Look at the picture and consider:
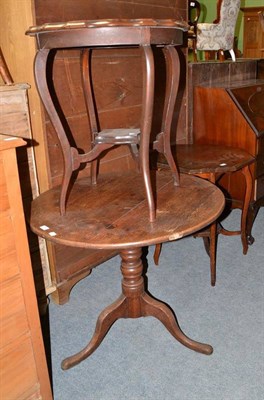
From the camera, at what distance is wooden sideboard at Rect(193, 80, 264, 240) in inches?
93.5

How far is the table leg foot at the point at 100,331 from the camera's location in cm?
162

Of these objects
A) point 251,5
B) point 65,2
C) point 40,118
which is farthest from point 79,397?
point 251,5

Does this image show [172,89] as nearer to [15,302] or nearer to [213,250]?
[15,302]

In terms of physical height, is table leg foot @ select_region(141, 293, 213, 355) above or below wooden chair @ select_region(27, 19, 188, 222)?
below

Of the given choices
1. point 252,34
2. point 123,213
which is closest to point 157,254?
point 123,213

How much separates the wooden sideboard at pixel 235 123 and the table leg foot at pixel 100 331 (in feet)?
3.91

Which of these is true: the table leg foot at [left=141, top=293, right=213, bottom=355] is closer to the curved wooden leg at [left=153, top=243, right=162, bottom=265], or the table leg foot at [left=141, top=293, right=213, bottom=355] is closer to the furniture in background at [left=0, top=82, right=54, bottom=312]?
the furniture in background at [left=0, top=82, right=54, bottom=312]

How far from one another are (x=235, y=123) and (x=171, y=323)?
1330mm

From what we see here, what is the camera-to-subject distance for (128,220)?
1.28 meters

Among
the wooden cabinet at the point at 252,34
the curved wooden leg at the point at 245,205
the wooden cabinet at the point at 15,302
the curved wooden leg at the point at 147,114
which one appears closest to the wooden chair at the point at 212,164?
the curved wooden leg at the point at 245,205

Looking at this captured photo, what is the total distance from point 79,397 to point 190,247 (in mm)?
1267

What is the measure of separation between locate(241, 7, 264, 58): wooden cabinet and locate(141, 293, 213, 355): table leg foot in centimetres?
754

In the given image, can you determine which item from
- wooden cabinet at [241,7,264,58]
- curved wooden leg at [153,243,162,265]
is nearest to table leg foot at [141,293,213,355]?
curved wooden leg at [153,243,162,265]

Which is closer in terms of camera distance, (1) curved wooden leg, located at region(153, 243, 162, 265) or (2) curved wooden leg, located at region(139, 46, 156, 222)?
(2) curved wooden leg, located at region(139, 46, 156, 222)
